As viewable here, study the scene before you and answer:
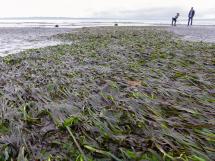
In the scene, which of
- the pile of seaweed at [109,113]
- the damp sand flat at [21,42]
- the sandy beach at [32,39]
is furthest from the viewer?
the sandy beach at [32,39]

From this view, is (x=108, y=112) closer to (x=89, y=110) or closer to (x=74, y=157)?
(x=89, y=110)

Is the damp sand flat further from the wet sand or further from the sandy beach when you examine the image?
the wet sand

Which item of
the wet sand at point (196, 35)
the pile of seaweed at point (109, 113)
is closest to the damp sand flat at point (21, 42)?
the pile of seaweed at point (109, 113)

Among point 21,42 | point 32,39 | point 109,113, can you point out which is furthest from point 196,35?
point 109,113

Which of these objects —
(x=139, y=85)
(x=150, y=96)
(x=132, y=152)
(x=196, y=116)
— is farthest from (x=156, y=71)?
(x=132, y=152)

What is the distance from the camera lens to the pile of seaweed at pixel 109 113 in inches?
79.3

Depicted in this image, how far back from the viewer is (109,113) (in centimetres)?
259

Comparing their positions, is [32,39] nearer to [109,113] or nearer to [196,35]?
[196,35]

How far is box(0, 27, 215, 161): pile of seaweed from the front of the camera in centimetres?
201

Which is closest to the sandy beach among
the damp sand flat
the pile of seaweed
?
the damp sand flat

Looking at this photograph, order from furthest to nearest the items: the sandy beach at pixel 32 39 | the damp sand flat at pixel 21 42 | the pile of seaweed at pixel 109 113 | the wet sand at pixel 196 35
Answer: the wet sand at pixel 196 35 < the sandy beach at pixel 32 39 < the damp sand flat at pixel 21 42 < the pile of seaweed at pixel 109 113

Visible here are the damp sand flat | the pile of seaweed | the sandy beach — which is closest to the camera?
the pile of seaweed

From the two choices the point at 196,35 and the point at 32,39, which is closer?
the point at 32,39

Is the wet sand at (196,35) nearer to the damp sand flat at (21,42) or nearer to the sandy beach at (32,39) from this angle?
the sandy beach at (32,39)
